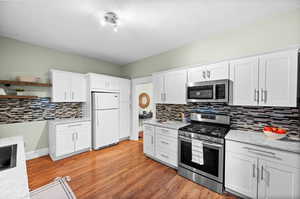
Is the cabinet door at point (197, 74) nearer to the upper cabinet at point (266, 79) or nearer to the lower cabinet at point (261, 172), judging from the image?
the upper cabinet at point (266, 79)

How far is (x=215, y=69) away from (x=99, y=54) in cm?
317

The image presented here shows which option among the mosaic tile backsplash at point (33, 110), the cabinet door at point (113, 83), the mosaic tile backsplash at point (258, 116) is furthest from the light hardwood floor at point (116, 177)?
the cabinet door at point (113, 83)

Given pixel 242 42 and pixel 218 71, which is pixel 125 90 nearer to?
pixel 218 71

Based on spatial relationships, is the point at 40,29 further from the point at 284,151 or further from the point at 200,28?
the point at 284,151

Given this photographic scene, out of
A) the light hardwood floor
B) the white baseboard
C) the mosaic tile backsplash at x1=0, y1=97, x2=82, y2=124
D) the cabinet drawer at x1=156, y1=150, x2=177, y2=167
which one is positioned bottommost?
the light hardwood floor

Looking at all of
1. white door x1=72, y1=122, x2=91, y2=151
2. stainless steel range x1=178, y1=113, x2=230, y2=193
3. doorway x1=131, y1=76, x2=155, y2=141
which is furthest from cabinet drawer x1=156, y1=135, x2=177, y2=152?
white door x1=72, y1=122, x2=91, y2=151

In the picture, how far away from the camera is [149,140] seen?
306 centimetres

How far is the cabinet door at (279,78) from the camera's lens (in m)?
1.68

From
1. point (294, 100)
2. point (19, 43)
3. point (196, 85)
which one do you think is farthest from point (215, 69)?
point (19, 43)

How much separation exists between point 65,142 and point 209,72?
358cm

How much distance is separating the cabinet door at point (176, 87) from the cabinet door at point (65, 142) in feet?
8.31

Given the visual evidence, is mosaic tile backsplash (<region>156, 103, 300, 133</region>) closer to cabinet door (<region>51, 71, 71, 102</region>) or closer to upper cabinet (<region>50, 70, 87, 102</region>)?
upper cabinet (<region>50, 70, 87, 102</region>)

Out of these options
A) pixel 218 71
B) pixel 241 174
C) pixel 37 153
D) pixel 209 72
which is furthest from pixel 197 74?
pixel 37 153

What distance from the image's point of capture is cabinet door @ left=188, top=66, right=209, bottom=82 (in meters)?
2.48
